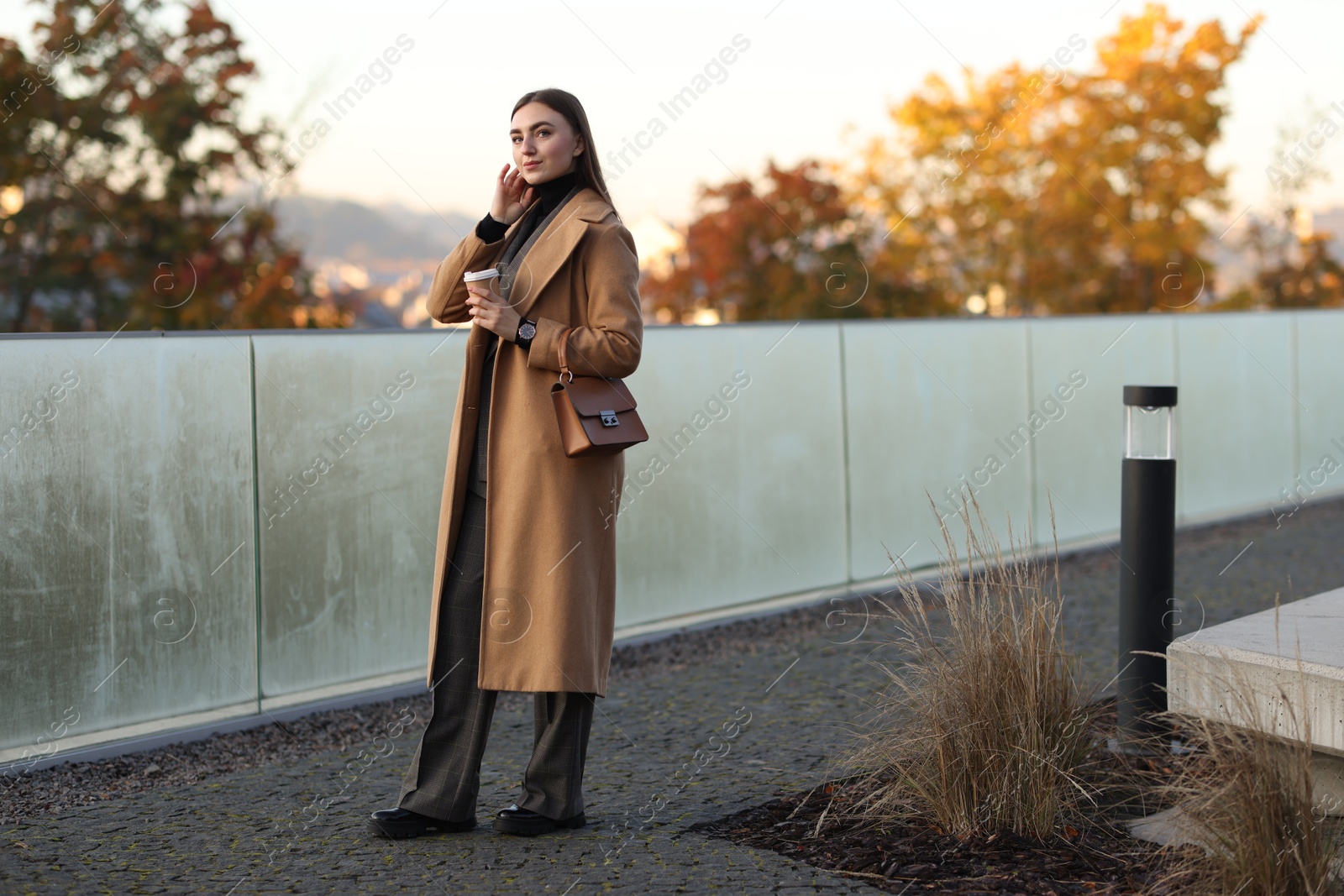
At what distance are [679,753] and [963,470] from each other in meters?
4.50

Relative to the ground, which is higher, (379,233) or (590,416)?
(379,233)

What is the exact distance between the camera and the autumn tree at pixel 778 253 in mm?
28312

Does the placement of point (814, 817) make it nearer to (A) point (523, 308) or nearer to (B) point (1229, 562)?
(A) point (523, 308)

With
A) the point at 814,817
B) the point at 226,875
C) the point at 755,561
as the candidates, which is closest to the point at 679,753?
the point at 814,817

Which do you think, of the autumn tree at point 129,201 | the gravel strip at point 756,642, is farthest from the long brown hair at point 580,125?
the autumn tree at point 129,201

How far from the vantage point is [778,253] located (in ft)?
94.7

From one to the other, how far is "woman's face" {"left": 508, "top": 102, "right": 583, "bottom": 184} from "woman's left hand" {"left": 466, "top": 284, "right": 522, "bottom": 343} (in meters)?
0.36

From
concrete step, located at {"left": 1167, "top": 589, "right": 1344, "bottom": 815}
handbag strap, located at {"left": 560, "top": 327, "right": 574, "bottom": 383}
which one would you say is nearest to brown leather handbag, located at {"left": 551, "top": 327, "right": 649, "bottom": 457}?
handbag strap, located at {"left": 560, "top": 327, "right": 574, "bottom": 383}

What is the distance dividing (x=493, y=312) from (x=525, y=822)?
4.51 feet

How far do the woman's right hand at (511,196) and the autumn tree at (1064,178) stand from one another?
2648 cm

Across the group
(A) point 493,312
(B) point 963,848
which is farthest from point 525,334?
(B) point 963,848

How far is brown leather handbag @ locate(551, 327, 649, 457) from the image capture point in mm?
3604

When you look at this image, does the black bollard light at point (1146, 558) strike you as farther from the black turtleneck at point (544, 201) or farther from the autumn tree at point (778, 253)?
the autumn tree at point (778, 253)

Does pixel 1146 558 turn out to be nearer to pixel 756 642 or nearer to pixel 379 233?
pixel 756 642
